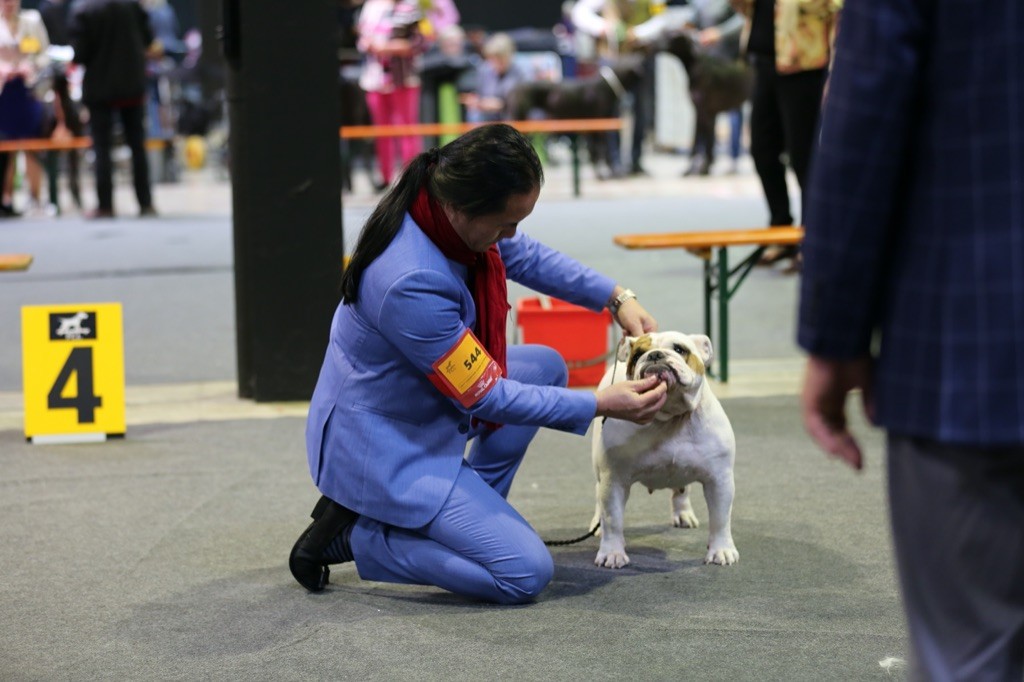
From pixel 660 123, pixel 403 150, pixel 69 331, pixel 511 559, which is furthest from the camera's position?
pixel 660 123

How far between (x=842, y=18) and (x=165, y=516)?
268 centimetres

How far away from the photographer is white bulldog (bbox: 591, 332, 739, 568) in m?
3.03

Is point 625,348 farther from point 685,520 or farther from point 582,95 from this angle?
point 582,95

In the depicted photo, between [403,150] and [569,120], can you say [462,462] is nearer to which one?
[403,150]

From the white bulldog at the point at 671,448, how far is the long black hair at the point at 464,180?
466 millimetres

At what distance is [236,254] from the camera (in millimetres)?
4902

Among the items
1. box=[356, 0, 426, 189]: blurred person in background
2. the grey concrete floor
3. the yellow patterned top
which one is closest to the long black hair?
the grey concrete floor

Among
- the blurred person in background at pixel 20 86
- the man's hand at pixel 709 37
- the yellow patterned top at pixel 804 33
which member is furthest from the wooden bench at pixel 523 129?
the yellow patterned top at pixel 804 33

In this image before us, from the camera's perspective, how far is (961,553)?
1422 mm

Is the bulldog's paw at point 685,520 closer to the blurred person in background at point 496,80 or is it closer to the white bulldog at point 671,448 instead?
the white bulldog at point 671,448

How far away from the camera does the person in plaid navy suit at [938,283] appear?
1359 millimetres

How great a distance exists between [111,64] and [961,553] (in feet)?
31.7

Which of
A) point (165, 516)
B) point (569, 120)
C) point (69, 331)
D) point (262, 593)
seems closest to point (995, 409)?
point (262, 593)

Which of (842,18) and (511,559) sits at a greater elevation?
(842,18)
